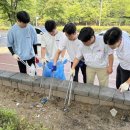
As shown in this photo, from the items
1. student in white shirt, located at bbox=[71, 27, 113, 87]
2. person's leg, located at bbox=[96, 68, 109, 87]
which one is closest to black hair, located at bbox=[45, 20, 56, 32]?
student in white shirt, located at bbox=[71, 27, 113, 87]

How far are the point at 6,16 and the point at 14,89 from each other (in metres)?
11.2

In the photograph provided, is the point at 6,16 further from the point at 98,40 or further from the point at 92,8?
the point at 92,8

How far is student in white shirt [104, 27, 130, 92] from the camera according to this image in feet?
8.76

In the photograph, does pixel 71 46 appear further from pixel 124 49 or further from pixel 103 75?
pixel 124 49

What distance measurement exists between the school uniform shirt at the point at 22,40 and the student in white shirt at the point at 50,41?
8.4 inches

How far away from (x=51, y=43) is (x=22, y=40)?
0.46m

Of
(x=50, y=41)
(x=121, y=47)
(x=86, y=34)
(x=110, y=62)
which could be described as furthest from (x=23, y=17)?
(x=121, y=47)

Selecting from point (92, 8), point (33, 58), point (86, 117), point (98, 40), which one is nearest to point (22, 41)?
point (33, 58)

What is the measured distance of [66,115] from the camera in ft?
9.85

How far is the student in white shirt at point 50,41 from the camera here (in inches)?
150

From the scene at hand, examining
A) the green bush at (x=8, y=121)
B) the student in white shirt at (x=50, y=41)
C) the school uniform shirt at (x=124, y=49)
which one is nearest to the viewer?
the green bush at (x=8, y=121)

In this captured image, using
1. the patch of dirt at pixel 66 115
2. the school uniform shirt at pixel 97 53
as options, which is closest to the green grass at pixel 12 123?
the patch of dirt at pixel 66 115

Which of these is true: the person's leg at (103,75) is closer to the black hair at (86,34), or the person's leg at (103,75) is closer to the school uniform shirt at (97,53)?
the school uniform shirt at (97,53)

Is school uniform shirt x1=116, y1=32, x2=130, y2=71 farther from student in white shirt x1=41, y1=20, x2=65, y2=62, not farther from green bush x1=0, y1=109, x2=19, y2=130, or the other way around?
green bush x1=0, y1=109, x2=19, y2=130
